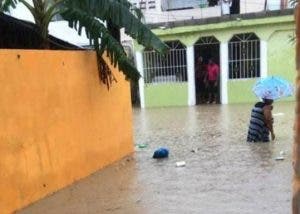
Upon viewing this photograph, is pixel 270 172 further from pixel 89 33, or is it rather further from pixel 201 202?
pixel 89 33

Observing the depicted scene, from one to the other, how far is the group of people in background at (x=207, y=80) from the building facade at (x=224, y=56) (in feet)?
0.89

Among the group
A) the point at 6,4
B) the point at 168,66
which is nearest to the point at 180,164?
the point at 6,4

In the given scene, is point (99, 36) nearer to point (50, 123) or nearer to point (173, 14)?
point (50, 123)

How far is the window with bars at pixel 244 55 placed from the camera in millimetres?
17516

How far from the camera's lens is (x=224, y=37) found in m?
17.6

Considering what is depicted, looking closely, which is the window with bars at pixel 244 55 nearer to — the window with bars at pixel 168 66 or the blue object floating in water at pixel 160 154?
the window with bars at pixel 168 66

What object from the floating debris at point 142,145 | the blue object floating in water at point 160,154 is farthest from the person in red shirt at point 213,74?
the blue object floating in water at point 160,154

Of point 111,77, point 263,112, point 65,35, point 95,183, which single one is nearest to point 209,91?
Answer: point 65,35

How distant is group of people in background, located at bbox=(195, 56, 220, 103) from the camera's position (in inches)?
708

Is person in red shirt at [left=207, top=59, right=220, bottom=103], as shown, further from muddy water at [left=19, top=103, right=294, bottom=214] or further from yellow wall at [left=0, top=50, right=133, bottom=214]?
yellow wall at [left=0, top=50, right=133, bottom=214]

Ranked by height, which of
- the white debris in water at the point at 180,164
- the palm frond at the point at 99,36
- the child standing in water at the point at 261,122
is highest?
the palm frond at the point at 99,36

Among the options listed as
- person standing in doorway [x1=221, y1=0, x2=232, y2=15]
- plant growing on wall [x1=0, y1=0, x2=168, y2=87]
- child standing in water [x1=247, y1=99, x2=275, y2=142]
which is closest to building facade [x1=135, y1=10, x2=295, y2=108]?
person standing in doorway [x1=221, y1=0, x2=232, y2=15]

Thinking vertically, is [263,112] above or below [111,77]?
below

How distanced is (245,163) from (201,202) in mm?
2062
